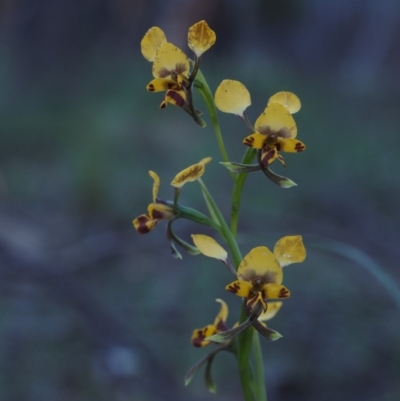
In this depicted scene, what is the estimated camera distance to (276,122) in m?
0.73

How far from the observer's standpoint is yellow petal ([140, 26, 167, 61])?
0.78 meters

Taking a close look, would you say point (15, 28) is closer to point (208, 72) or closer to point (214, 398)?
point (208, 72)

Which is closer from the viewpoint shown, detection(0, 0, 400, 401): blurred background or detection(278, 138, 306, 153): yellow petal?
detection(278, 138, 306, 153): yellow petal

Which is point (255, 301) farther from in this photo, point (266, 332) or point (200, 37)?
point (200, 37)

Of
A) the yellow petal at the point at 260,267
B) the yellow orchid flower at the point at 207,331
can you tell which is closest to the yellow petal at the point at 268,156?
the yellow petal at the point at 260,267

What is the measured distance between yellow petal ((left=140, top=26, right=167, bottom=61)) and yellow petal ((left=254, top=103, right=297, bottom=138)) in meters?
0.16

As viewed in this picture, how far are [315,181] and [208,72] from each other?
2.16 meters

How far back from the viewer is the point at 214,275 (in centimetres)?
243

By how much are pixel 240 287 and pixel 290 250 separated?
0.23 feet

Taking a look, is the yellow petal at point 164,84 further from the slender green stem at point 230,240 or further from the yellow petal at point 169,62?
the slender green stem at point 230,240

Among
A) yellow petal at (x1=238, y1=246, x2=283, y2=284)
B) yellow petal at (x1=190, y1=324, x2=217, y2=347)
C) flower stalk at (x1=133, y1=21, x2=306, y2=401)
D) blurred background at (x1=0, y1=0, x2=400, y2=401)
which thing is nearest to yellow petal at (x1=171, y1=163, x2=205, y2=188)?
flower stalk at (x1=133, y1=21, x2=306, y2=401)

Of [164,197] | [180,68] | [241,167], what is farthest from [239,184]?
[164,197]

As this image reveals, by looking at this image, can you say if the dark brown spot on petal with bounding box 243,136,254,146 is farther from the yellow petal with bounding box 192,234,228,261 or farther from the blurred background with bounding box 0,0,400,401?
the blurred background with bounding box 0,0,400,401

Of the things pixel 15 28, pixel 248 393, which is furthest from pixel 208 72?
pixel 248 393
